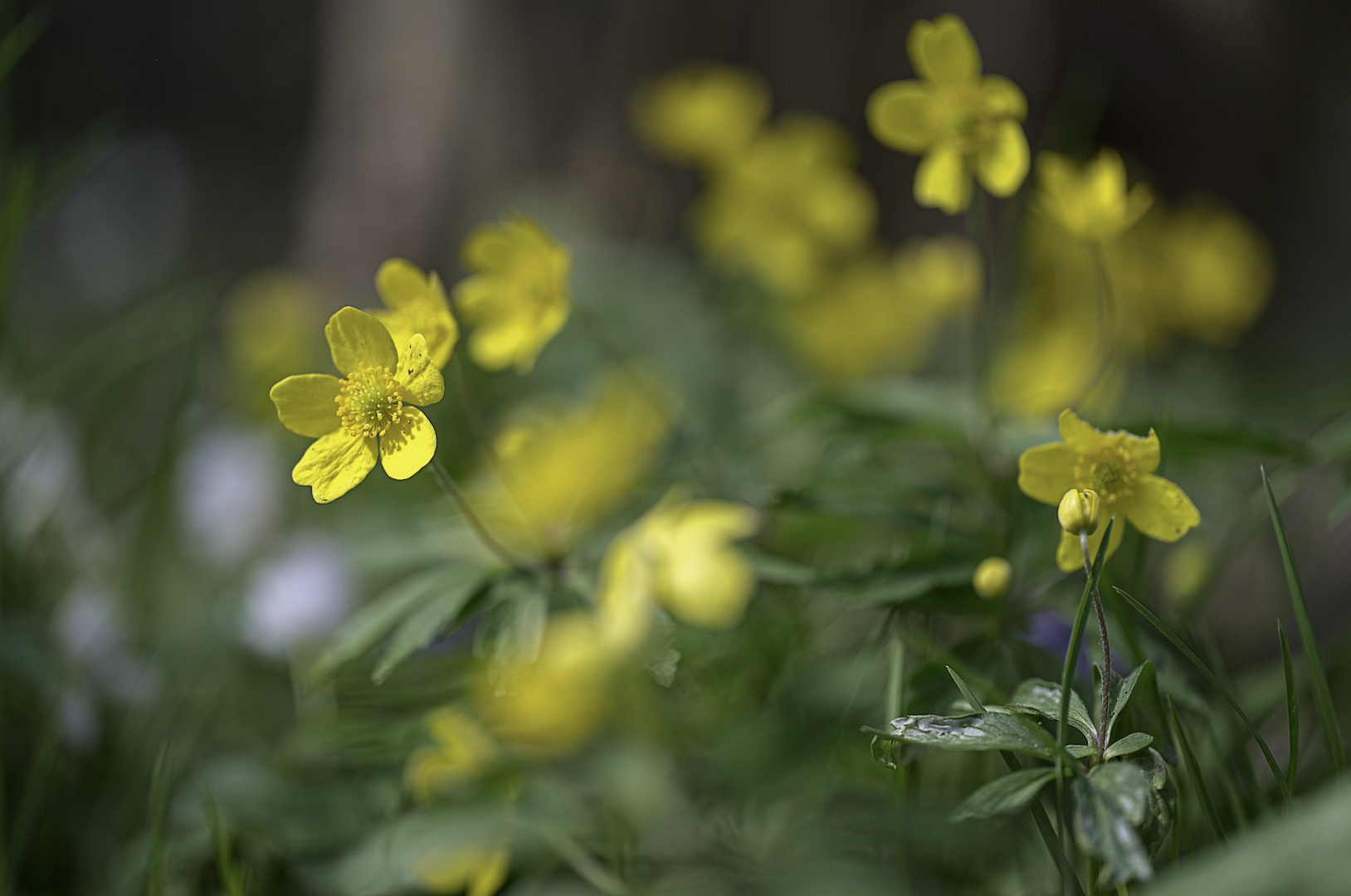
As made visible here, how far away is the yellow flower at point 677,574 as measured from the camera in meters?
0.93

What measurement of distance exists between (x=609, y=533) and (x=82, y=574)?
3.05ft

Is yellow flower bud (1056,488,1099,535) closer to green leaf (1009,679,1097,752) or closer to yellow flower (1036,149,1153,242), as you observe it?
green leaf (1009,679,1097,752)

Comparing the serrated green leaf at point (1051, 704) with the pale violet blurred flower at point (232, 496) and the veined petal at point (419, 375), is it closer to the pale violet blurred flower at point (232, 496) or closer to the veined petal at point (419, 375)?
the veined petal at point (419, 375)

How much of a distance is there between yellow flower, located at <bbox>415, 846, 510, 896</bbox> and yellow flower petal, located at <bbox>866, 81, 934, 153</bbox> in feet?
2.65

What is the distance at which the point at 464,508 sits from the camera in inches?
32.3

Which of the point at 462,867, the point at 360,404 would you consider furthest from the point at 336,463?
the point at 462,867

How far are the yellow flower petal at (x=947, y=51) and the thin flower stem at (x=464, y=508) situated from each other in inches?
23.8

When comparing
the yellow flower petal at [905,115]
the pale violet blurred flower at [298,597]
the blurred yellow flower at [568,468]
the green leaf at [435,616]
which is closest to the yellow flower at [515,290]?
the blurred yellow flower at [568,468]

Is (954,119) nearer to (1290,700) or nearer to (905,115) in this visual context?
(905,115)

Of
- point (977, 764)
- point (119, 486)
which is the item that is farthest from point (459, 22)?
point (977, 764)

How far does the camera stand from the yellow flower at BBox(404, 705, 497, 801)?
952 millimetres

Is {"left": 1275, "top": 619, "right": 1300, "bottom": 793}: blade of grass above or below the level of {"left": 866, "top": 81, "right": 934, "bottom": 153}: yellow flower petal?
below

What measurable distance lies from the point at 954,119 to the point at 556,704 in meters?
0.77

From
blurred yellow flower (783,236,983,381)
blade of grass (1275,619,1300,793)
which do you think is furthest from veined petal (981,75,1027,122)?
blurred yellow flower (783,236,983,381)
